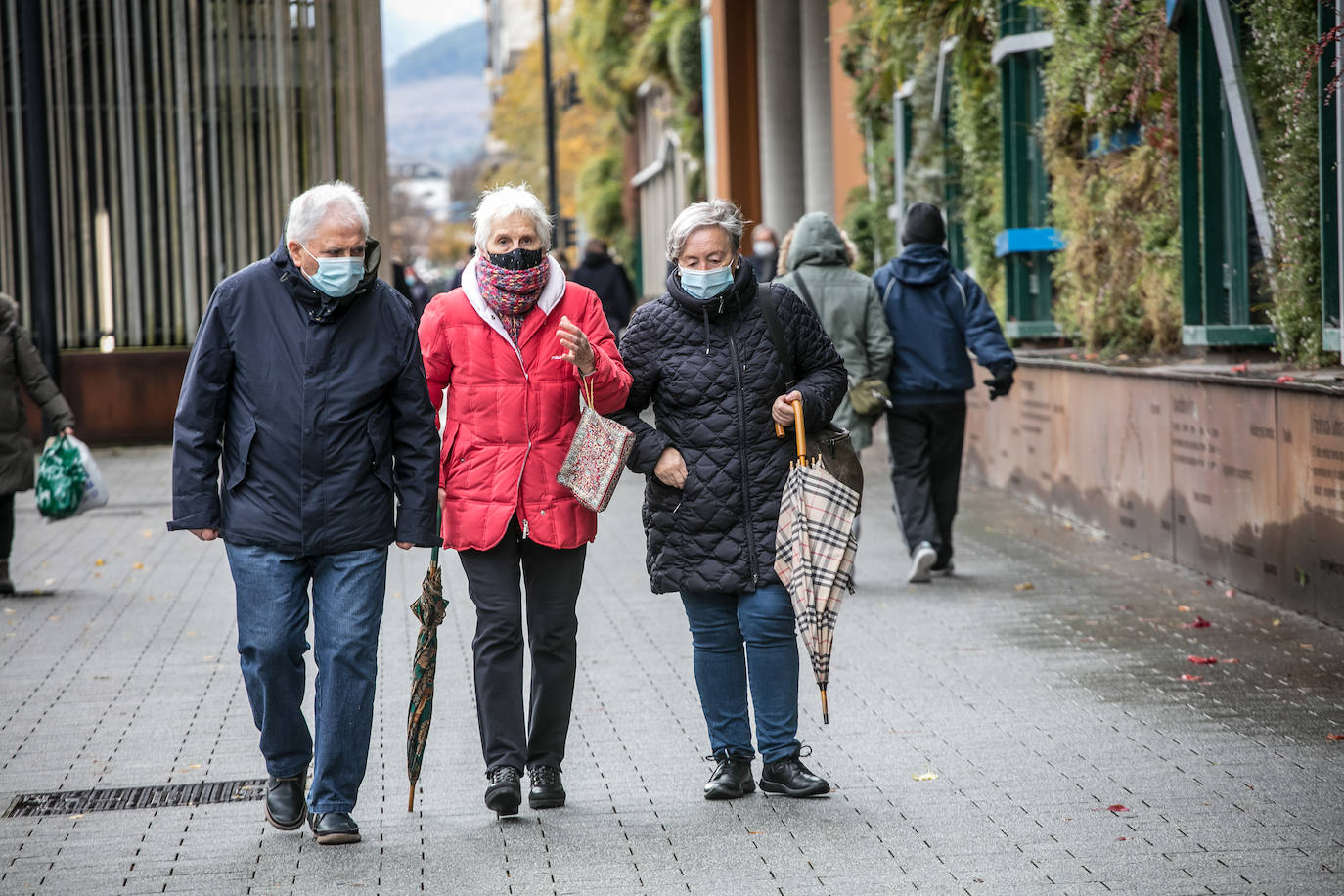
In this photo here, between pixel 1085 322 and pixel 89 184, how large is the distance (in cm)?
1191

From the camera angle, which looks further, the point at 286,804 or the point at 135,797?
the point at 135,797

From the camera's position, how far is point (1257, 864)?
15.5 ft

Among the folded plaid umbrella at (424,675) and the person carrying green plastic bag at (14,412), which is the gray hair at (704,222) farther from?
the person carrying green plastic bag at (14,412)

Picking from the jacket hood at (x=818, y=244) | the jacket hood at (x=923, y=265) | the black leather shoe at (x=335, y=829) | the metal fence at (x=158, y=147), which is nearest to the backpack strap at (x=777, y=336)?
the black leather shoe at (x=335, y=829)

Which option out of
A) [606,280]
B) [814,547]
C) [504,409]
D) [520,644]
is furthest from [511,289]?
[606,280]

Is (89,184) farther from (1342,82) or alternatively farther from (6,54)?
(1342,82)

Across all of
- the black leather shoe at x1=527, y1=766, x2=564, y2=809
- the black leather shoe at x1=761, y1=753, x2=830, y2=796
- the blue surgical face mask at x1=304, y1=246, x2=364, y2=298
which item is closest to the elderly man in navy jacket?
the blue surgical face mask at x1=304, y1=246, x2=364, y2=298

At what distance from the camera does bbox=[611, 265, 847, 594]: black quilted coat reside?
219 inches

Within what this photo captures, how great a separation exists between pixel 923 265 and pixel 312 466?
5.59 meters

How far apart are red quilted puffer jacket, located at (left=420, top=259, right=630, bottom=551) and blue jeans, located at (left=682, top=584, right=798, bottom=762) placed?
554 mm

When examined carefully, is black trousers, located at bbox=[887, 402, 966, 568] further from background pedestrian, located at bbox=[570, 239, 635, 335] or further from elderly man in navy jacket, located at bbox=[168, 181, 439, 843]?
background pedestrian, located at bbox=[570, 239, 635, 335]

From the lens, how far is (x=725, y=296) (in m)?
5.58

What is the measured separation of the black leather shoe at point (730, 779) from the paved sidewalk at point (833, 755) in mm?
67

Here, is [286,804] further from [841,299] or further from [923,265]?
[923,265]
